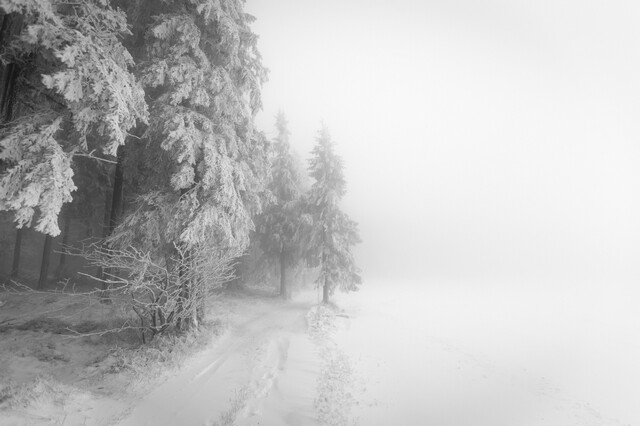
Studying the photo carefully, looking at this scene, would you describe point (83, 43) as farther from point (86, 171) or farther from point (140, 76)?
point (86, 171)

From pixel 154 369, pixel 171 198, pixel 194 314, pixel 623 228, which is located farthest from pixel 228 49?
pixel 623 228

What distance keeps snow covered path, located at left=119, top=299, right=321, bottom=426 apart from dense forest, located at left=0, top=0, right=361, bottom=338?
202 centimetres

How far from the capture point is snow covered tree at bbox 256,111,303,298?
78.7ft

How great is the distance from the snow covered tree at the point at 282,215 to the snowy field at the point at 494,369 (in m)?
7.58

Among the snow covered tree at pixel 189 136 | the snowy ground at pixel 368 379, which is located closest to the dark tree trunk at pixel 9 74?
the snow covered tree at pixel 189 136

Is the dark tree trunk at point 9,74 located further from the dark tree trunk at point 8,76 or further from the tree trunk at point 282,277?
the tree trunk at point 282,277

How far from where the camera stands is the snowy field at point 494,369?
978 cm

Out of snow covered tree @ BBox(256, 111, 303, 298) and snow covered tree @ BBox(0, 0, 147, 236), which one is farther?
snow covered tree @ BBox(256, 111, 303, 298)

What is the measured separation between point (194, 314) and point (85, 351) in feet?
10.7

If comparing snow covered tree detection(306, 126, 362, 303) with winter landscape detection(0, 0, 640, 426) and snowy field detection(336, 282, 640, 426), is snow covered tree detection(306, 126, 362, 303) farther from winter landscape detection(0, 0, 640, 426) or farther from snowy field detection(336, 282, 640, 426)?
snowy field detection(336, 282, 640, 426)

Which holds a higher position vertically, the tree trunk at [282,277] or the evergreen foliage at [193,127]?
the evergreen foliage at [193,127]

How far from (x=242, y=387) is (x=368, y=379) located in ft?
14.2

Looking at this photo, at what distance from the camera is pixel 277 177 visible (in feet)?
83.3

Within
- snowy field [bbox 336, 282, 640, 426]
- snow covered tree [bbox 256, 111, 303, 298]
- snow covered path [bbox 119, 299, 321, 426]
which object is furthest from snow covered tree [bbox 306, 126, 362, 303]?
snow covered path [bbox 119, 299, 321, 426]
